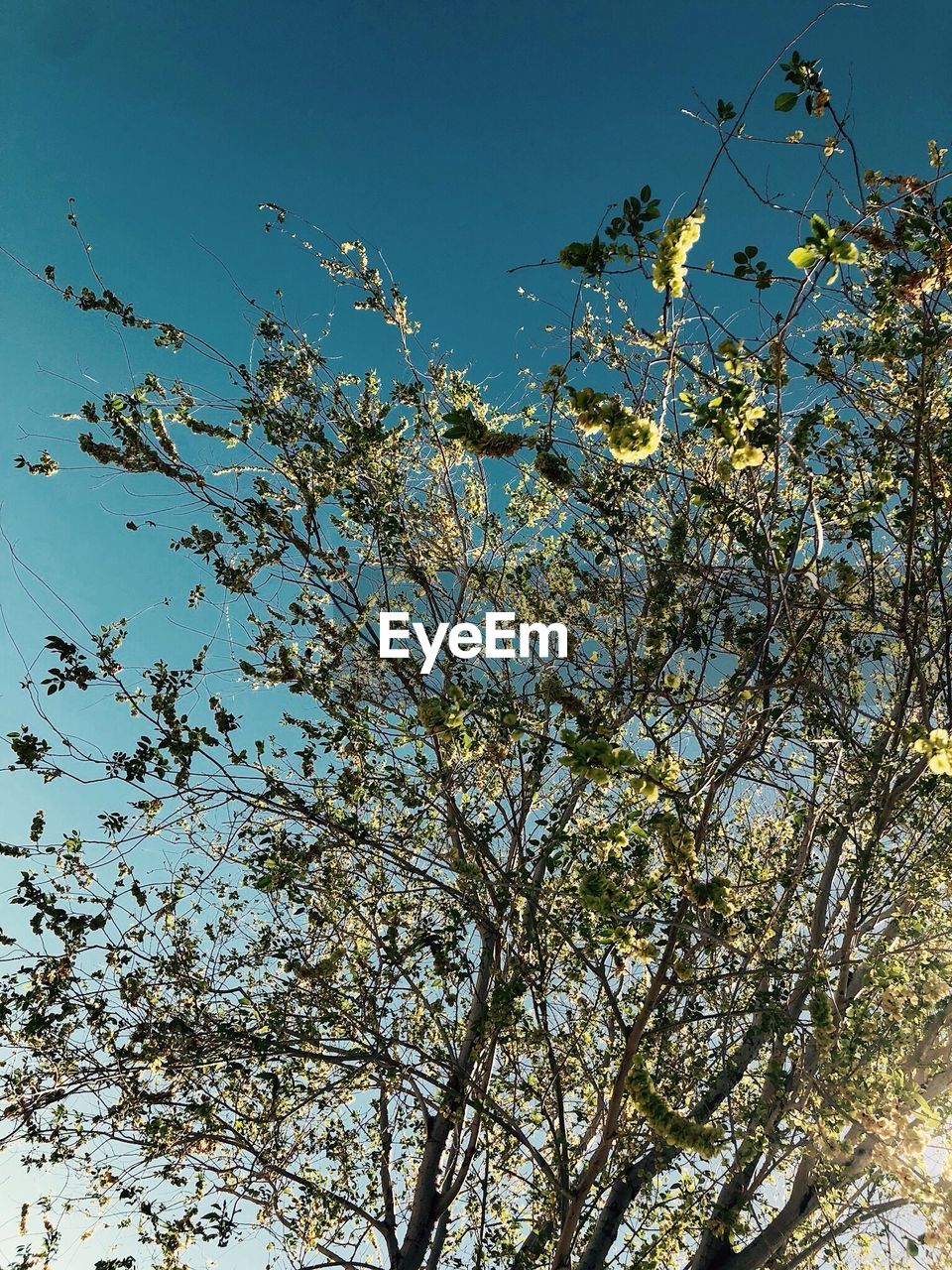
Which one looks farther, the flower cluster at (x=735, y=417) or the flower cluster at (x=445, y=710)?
the flower cluster at (x=445, y=710)

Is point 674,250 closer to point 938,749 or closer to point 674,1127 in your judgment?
point 938,749

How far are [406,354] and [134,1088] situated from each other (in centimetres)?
513

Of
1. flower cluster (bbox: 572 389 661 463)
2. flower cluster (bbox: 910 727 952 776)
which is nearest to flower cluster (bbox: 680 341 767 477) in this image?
flower cluster (bbox: 572 389 661 463)

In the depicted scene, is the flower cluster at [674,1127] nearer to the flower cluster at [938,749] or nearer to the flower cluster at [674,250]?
the flower cluster at [938,749]

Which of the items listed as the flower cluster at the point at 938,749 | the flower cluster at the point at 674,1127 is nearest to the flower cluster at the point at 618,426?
the flower cluster at the point at 938,749

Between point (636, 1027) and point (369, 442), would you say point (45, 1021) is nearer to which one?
point (636, 1027)

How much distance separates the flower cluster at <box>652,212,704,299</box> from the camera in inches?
93.5

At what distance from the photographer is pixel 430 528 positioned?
6.49 meters

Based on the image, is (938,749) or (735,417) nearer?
(938,749)

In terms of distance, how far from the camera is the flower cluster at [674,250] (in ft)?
7.79

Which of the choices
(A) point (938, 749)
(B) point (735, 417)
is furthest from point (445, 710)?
(A) point (938, 749)

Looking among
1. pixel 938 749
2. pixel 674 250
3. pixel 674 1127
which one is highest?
pixel 674 250

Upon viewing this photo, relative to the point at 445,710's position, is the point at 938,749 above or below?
below

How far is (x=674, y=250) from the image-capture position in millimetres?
2400
